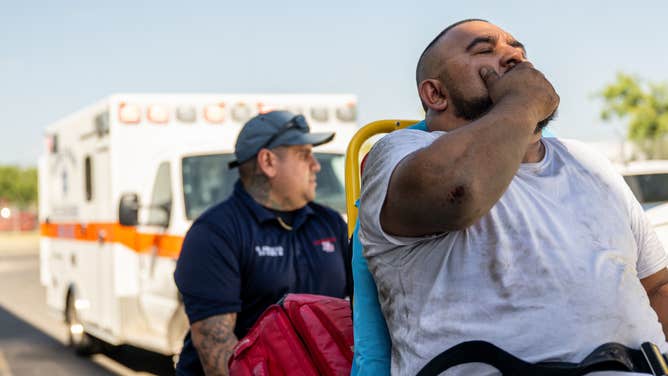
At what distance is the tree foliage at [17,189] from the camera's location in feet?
264

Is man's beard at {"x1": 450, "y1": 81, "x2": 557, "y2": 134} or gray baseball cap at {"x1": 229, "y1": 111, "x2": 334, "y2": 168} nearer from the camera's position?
man's beard at {"x1": 450, "y1": 81, "x2": 557, "y2": 134}

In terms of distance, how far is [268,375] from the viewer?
2.49 metres

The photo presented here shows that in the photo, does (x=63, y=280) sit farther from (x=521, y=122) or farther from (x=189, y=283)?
(x=521, y=122)

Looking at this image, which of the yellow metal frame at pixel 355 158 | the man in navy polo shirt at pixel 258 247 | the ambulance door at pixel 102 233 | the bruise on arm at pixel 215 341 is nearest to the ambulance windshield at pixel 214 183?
the ambulance door at pixel 102 233

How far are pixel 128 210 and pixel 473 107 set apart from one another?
581 centimetres

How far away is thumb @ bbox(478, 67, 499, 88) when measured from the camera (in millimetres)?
2024

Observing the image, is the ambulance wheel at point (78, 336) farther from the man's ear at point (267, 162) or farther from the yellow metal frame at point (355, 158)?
the yellow metal frame at point (355, 158)

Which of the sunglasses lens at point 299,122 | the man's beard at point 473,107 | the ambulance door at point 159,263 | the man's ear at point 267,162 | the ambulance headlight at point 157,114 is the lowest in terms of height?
the ambulance door at point 159,263

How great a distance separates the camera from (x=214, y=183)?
7426mm

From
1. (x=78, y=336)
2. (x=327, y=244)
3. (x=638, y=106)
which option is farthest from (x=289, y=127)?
(x=638, y=106)

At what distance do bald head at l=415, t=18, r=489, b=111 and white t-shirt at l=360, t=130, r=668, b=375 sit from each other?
162 mm

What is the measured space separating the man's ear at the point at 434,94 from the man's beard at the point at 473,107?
3 cm

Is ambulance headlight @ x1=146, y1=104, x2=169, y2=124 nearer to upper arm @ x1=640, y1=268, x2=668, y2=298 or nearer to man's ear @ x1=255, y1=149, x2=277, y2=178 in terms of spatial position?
man's ear @ x1=255, y1=149, x2=277, y2=178

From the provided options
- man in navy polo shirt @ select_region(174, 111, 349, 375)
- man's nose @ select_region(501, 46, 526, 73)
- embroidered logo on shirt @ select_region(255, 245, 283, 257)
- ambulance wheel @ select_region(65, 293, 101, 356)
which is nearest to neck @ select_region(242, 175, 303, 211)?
man in navy polo shirt @ select_region(174, 111, 349, 375)
